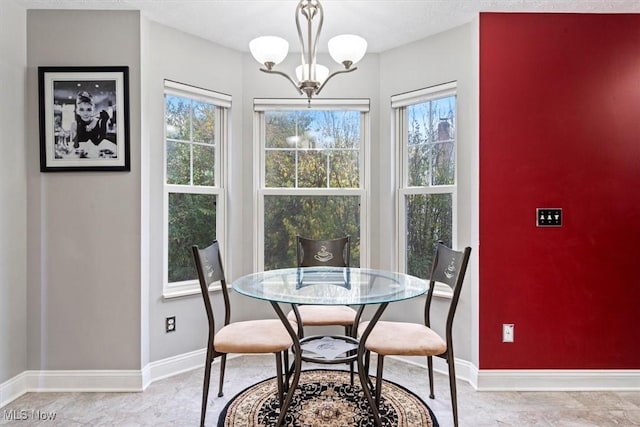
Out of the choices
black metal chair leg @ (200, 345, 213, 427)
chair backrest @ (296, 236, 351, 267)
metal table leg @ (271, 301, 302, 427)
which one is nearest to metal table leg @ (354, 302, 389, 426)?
metal table leg @ (271, 301, 302, 427)

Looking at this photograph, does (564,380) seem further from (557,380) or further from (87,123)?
(87,123)

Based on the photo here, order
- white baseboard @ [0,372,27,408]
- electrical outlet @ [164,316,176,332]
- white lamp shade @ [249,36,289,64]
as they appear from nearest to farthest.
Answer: white lamp shade @ [249,36,289,64], white baseboard @ [0,372,27,408], electrical outlet @ [164,316,176,332]

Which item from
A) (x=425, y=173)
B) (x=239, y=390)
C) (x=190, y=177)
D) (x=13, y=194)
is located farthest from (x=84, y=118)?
(x=425, y=173)

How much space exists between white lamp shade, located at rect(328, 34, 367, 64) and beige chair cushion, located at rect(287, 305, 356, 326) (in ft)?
4.82

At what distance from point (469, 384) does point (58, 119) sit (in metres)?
3.19

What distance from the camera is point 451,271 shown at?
219 centimetres

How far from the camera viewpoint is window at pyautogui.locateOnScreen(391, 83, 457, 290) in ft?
9.46

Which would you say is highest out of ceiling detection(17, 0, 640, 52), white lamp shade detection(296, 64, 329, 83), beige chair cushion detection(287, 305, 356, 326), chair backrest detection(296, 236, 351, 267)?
ceiling detection(17, 0, 640, 52)

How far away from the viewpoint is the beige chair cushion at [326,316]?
2.48m

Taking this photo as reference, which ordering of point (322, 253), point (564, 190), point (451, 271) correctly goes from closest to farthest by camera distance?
point (451, 271) → point (564, 190) → point (322, 253)

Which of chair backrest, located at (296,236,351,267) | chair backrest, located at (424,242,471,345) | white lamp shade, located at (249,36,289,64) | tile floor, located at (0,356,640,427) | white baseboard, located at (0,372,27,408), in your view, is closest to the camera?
white lamp shade, located at (249,36,289,64)

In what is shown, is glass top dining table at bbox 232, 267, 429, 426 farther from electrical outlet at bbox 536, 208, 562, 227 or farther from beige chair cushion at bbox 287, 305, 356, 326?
electrical outlet at bbox 536, 208, 562, 227

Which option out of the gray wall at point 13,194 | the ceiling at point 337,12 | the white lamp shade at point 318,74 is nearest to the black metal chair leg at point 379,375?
the white lamp shade at point 318,74

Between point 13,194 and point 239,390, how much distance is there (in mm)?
1864
